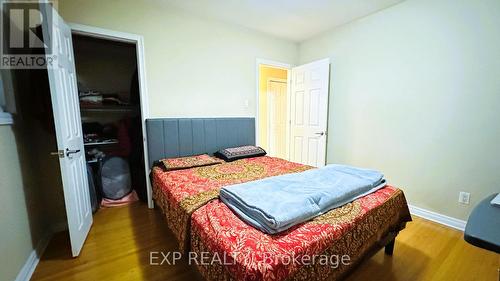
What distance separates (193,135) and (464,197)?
3.01m

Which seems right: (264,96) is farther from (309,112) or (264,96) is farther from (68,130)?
(68,130)

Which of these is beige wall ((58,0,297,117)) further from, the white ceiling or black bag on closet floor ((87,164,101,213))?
black bag on closet floor ((87,164,101,213))

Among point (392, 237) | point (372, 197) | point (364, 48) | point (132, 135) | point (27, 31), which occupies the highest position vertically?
point (364, 48)

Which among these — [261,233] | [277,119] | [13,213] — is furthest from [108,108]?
[277,119]

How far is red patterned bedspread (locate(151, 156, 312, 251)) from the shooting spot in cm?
138

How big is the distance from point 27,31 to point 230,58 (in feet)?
6.60

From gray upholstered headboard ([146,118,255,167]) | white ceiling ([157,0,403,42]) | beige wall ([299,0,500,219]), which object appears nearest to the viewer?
beige wall ([299,0,500,219])

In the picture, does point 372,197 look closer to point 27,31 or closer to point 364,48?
point 364,48

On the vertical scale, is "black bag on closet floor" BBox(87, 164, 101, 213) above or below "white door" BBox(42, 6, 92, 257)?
below

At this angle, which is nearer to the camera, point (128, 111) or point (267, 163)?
point (267, 163)

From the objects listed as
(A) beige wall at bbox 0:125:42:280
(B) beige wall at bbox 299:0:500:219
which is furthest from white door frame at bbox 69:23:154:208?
(B) beige wall at bbox 299:0:500:219

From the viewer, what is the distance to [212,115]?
2.93 metres

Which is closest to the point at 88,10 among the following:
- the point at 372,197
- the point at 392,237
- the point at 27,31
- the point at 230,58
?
the point at 27,31

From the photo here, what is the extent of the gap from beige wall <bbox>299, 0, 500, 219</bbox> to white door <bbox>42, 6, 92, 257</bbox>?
3130 millimetres
